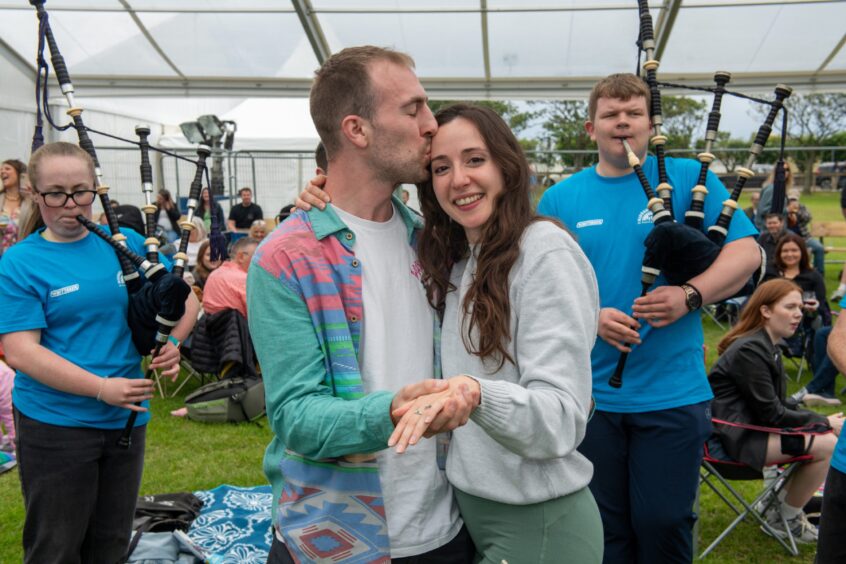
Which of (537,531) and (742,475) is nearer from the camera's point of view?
(537,531)

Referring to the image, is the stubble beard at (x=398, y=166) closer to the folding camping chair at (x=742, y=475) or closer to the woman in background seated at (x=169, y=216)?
the folding camping chair at (x=742, y=475)

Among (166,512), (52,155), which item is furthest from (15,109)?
(52,155)

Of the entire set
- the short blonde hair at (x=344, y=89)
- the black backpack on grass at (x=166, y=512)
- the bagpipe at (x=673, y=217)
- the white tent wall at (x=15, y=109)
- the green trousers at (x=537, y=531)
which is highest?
the white tent wall at (x=15, y=109)

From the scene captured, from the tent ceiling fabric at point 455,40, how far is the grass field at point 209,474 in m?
4.73

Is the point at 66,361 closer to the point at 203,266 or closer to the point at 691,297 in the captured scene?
the point at 691,297

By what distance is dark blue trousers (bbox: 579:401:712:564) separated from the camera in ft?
9.98

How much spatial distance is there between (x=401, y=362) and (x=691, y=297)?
1415 millimetres

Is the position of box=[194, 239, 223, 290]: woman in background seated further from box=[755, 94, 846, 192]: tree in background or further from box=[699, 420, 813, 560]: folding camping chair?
box=[755, 94, 846, 192]: tree in background

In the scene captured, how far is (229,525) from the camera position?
16.9 feet

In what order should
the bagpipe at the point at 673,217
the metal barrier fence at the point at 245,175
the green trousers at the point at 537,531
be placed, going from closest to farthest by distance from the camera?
1. the green trousers at the point at 537,531
2. the bagpipe at the point at 673,217
3. the metal barrier fence at the point at 245,175

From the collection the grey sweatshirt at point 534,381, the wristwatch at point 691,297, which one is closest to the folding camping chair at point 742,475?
the wristwatch at point 691,297

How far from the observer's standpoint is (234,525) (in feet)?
16.9

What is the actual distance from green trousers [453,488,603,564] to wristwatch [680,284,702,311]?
3.95 feet

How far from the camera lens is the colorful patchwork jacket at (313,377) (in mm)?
1883
